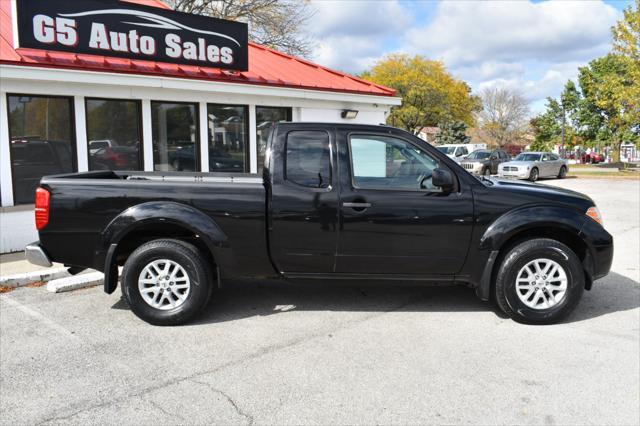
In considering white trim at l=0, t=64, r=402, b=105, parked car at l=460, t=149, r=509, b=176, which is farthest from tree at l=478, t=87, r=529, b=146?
white trim at l=0, t=64, r=402, b=105

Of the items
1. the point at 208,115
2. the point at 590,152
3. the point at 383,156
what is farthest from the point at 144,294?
the point at 590,152

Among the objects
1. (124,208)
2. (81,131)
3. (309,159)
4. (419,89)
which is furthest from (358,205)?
(419,89)

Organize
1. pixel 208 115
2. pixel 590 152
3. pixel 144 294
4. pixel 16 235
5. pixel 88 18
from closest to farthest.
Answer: pixel 144 294
pixel 16 235
pixel 88 18
pixel 208 115
pixel 590 152

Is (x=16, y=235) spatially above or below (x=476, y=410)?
above

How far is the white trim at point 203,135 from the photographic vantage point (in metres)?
9.66

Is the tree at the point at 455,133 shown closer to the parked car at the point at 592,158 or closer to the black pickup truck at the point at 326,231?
the parked car at the point at 592,158

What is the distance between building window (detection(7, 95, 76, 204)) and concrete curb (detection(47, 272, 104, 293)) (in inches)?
102

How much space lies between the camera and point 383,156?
5.05 m

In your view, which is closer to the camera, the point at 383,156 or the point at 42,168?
the point at 383,156

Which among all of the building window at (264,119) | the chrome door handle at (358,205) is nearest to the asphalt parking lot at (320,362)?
the chrome door handle at (358,205)

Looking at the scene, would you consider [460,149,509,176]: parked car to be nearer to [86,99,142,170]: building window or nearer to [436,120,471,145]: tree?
[86,99,142,170]: building window

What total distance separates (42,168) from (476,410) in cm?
754

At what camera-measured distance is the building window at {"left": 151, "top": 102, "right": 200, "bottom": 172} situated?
9.28m

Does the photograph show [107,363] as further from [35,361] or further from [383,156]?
[383,156]
